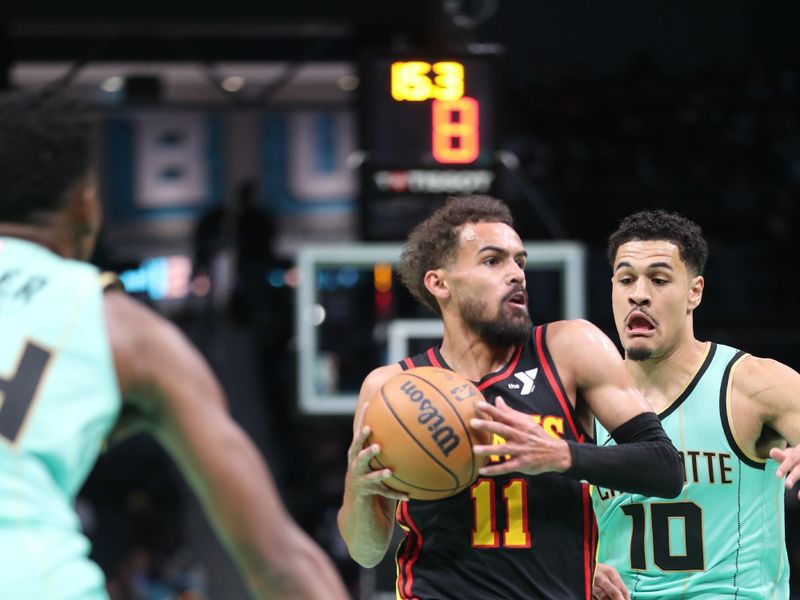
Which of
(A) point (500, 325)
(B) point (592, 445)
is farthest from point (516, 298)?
(B) point (592, 445)

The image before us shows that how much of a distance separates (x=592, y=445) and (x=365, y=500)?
0.71 m

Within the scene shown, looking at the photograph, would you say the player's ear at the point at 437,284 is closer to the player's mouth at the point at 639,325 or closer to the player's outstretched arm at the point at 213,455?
the player's mouth at the point at 639,325

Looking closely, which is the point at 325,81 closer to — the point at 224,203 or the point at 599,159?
the point at 224,203

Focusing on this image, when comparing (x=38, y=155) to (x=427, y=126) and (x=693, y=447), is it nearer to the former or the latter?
(x=693, y=447)

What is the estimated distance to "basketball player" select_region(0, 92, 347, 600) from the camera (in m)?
2.02

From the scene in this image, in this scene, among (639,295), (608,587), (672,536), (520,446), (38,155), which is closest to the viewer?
(38,155)

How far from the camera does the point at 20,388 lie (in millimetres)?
2041

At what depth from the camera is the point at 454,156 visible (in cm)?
855

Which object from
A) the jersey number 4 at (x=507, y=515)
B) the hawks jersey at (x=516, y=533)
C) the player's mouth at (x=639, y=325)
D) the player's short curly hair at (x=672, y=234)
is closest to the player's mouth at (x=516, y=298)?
the hawks jersey at (x=516, y=533)

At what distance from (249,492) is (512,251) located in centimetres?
194

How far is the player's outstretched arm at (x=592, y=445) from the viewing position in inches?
130

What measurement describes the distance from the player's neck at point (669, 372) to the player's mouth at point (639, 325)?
0.12m

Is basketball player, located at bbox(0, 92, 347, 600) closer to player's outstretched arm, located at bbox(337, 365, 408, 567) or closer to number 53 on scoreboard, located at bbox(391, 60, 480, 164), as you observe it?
player's outstretched arm, located at bbox(337, 365, 408, 567)

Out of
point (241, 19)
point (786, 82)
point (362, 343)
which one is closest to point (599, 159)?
point (786, 82)
